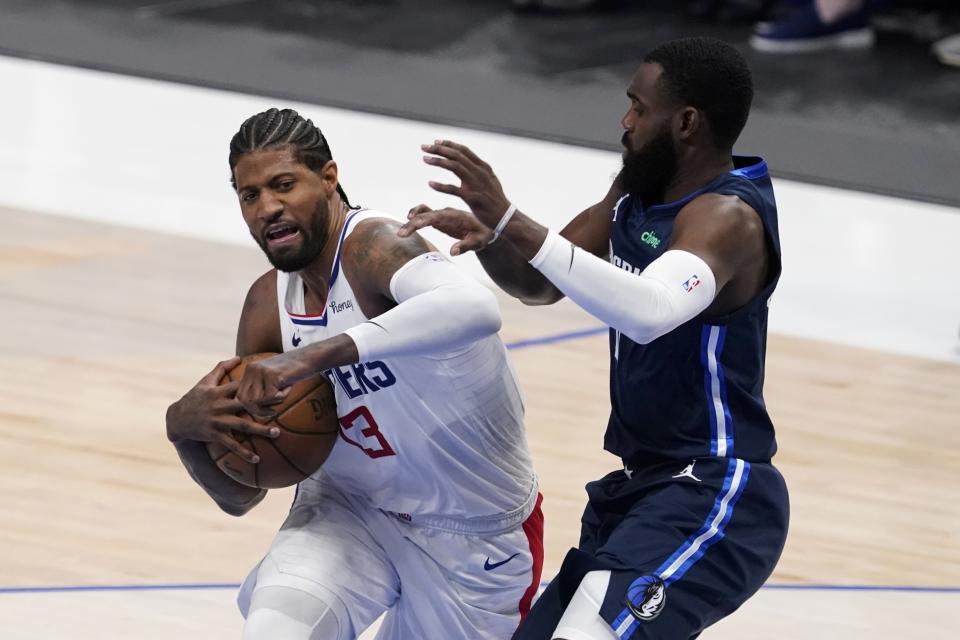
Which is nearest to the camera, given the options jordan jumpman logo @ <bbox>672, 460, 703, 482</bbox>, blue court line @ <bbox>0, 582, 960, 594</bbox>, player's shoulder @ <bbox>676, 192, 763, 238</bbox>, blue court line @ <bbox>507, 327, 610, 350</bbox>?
player's shoulder @ <bbox>676, 192, 763, 238</bbox>

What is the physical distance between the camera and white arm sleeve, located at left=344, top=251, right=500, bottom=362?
11.9 feet

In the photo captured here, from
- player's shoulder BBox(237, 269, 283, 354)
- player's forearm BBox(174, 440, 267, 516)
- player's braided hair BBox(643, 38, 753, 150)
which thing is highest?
player's braided hair BBox(643, 38, 753, 150)

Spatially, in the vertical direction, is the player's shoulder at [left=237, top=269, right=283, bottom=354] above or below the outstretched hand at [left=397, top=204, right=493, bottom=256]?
below

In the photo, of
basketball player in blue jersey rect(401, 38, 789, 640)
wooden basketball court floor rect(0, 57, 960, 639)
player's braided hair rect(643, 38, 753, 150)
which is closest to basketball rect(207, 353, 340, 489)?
basketball player in blue jersey rect(401, 38, 789, 640)

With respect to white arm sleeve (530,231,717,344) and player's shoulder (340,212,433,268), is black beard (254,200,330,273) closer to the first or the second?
player's shoulder (340,212,433,268)

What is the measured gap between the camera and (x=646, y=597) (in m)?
3.68

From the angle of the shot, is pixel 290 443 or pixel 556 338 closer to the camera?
pixel 290 443

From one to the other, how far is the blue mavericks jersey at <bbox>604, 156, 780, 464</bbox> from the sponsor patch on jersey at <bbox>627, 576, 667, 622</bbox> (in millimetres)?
300

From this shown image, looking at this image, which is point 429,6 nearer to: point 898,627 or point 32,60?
point 32,60

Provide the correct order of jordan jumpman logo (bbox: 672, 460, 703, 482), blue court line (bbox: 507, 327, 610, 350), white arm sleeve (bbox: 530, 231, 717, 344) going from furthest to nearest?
blue court line (bbox: 507, 327, 610, 350), jordan jumpman logo (bbox: 672, 460, 703, 482), white arm sleeve (bbox: 530, 231, 717, 344)

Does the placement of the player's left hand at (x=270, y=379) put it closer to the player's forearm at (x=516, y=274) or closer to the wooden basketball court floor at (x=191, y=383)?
the player's forearm at (x=516, y=274)

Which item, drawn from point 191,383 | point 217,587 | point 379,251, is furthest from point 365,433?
point 191,383

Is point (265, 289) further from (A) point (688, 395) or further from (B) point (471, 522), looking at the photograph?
(A) point (688, 395)

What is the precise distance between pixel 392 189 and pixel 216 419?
5.46 m
